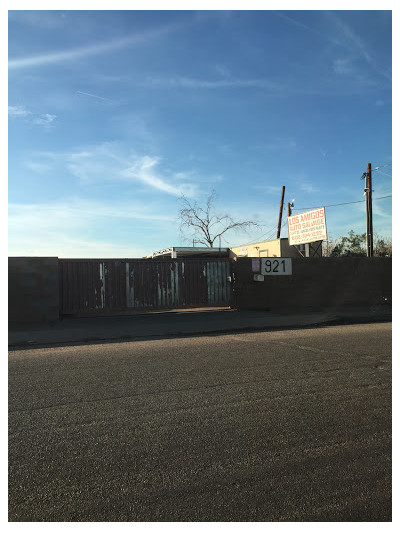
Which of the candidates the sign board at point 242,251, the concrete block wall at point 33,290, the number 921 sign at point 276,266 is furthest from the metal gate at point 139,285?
the sign board at point 242,251

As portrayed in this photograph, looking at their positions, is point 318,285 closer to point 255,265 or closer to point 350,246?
point 255,265

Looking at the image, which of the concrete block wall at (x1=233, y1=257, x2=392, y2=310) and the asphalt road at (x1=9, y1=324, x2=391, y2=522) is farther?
the concrete block wall at (x1=233, y1=257, x2=392, y2=310)

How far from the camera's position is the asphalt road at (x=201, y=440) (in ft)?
9.98

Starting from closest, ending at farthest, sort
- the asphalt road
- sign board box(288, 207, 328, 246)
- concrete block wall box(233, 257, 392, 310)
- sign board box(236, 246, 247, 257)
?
the asphalt road < concrete block wall box(233, 257, 392, 310) < sign board box(288, 207, 328, 246) < sign board box(236, 246, 247, 257)

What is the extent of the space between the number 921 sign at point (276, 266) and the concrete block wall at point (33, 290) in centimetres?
850

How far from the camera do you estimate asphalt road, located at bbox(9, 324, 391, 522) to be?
3041 millimetres

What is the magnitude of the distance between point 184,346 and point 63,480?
638cm

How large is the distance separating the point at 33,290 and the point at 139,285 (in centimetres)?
398

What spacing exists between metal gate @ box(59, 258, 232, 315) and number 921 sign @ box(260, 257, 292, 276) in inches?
61.6

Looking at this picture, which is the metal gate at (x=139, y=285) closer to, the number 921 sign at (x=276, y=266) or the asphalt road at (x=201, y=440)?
the number 921 sign at (x=276, y=266)

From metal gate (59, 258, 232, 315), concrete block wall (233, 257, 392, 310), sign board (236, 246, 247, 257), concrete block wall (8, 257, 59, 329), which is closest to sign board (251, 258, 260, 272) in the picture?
concrete block wall (233, 257, 392, 310)

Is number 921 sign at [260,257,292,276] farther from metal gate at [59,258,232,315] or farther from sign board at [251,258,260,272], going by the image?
metal gate at [59,258,232,315]

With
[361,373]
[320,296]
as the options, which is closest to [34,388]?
[361,373]
